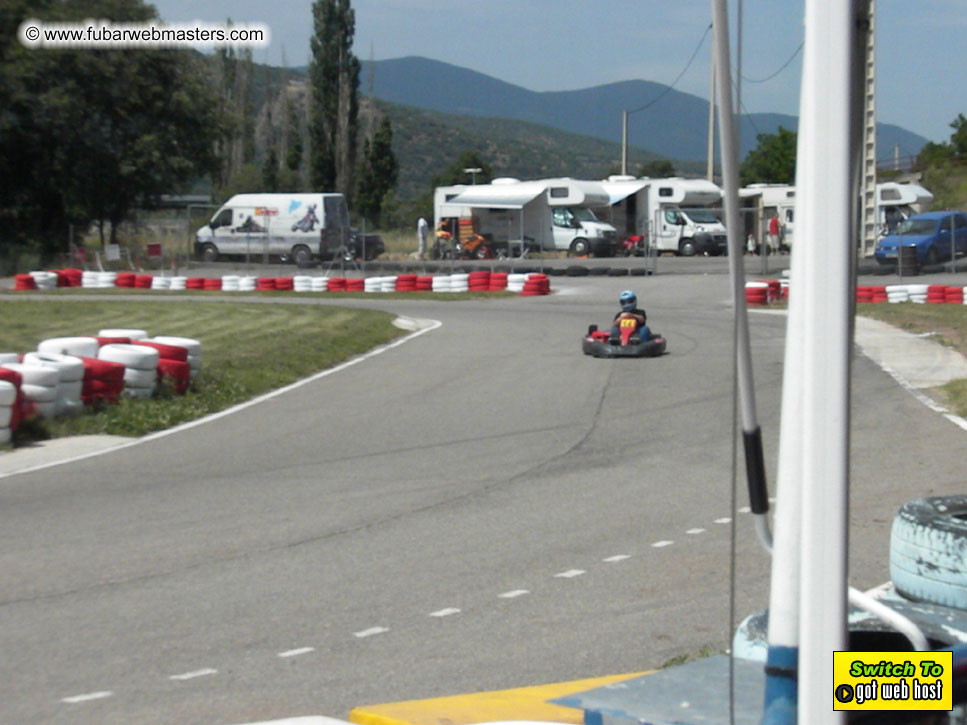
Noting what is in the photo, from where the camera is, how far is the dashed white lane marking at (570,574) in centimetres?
648

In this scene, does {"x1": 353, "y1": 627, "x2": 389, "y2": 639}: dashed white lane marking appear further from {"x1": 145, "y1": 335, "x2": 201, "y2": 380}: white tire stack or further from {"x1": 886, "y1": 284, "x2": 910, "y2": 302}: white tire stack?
{"x1": 886, "y1": 284, "x2": 910, "y2": 302}: white tire stack

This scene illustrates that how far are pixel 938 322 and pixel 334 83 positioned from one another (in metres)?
36.1

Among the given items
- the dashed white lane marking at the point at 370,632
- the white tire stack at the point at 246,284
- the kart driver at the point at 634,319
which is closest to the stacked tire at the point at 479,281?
the white tire stack at the point at 246,284

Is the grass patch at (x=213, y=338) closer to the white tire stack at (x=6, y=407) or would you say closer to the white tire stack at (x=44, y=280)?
the white tire stack at (x=6, y=407)

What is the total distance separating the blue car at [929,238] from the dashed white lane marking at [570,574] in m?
27.7

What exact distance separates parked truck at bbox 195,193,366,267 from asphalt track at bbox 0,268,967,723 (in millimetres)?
26936

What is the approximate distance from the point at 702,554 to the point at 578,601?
3.81 ft

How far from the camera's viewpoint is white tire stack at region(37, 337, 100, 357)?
43.1 feet

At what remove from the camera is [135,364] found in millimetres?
12953

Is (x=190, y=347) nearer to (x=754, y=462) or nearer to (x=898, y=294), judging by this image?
(x=754, y=462)

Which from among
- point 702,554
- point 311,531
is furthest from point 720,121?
point 311,531

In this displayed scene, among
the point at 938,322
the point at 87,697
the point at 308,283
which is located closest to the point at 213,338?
the point at 938,322

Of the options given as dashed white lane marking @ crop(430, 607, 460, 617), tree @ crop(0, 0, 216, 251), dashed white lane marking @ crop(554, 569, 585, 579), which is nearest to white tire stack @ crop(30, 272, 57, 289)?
tree @ crop(0, 0, 216, 251)

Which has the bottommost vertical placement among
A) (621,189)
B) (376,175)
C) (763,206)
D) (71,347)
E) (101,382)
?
(101,382)
